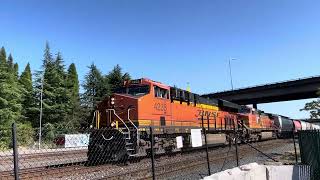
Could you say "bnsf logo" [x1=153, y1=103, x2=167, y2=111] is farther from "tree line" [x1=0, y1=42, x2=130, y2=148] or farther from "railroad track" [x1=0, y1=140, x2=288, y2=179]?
"tree line" [x1=0, y1=42, x2=130, y2=148]

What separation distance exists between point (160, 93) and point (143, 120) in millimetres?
2231

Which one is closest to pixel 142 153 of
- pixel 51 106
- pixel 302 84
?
pixel 51 106

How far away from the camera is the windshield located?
64.4ft

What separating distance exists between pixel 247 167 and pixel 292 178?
2030 mm

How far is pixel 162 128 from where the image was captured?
19.3 metres

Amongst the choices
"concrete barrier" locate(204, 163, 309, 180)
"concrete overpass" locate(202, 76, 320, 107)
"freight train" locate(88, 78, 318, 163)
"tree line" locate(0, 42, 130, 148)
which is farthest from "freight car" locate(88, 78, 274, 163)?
"concrete overpass" locate(202, 76, 320, 107)

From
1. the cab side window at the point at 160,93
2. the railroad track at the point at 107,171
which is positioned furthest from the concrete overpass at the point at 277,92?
the railroad track at the point at 107,171

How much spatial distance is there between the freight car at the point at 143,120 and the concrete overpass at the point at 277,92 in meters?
46.7

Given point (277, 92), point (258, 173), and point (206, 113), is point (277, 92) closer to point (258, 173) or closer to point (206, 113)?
point (206, 113)

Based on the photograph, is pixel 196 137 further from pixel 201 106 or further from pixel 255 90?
pixel 255 90

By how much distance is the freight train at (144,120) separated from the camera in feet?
55.7

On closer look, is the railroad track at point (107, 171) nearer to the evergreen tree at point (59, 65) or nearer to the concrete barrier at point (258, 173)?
the concrete barrier at point (258, 173)

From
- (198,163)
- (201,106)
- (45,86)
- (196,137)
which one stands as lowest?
(198,163)

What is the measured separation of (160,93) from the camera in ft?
66.9
